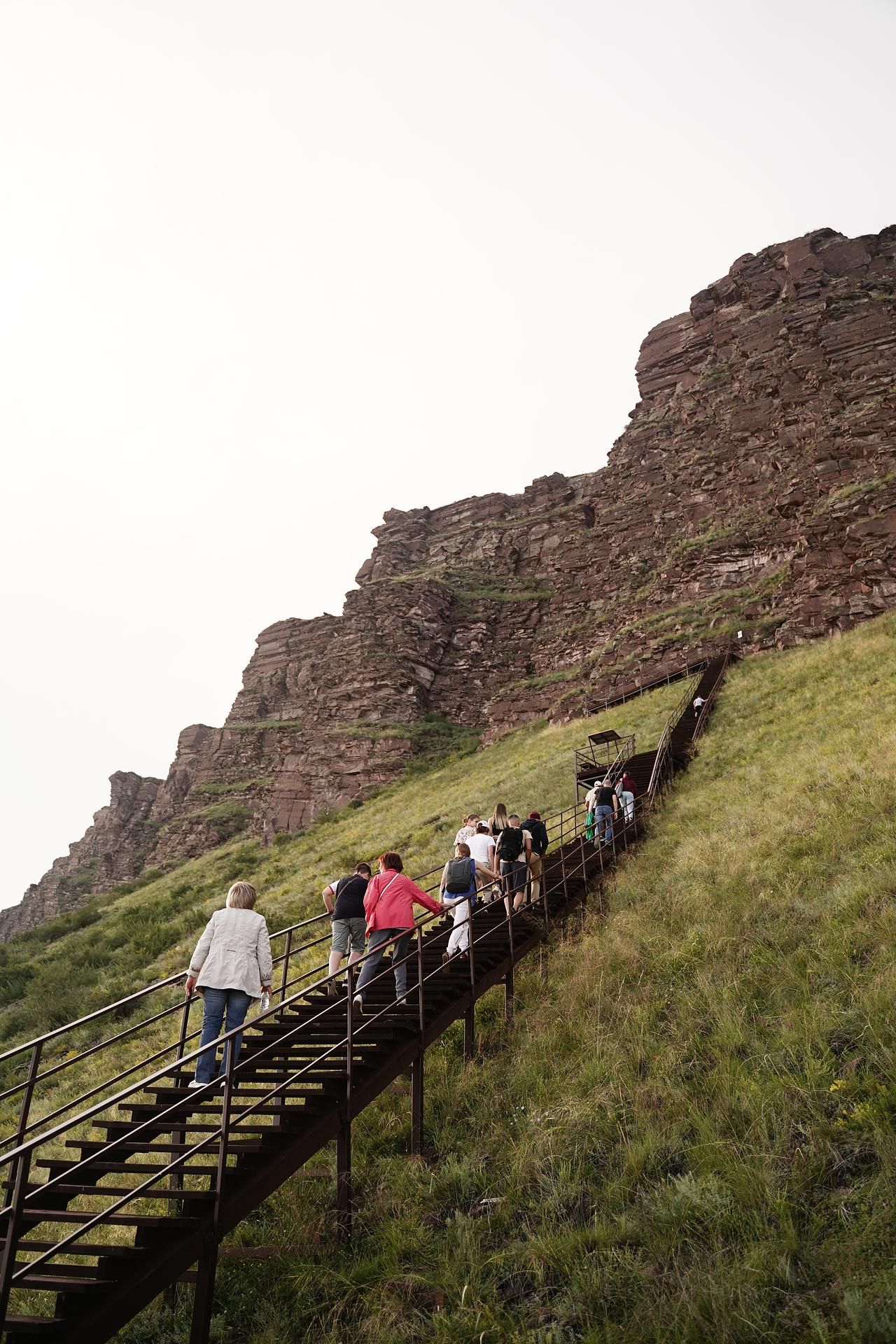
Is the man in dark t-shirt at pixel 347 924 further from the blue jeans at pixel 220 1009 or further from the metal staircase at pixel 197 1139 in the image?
the blue jeans at pixel 220 1009

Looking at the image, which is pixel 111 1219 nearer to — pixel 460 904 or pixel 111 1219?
pixel 111 1219

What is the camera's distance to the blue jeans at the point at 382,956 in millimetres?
7922

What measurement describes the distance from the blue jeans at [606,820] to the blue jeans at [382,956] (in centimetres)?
545

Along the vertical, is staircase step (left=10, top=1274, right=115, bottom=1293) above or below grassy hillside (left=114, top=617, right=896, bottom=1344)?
above

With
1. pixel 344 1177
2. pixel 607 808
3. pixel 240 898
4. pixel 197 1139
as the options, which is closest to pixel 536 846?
pixel 607 808

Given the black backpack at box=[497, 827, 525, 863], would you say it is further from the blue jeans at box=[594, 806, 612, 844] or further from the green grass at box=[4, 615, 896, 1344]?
the blue jeans at box=[594, 806, 612, 844]

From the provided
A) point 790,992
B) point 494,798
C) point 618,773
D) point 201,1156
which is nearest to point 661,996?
point 790,992

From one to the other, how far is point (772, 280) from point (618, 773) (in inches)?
1903

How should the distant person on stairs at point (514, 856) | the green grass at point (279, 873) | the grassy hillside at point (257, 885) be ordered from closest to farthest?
the distant person on stairs at point (514, 856) → the grassy hillside at point (257, 885) → the green grass at point (279, 873)

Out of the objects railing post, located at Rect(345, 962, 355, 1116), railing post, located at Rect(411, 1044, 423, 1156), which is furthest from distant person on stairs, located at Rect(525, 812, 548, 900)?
railing post, located at Rect(345, 962, 355, 1116)

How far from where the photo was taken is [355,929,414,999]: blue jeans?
7.92 meters

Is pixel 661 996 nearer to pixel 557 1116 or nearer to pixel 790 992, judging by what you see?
pixel 790 992

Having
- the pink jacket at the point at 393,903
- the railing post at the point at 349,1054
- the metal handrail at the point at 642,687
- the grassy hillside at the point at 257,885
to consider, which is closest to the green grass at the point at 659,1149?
the railing post at the point at 349,1054

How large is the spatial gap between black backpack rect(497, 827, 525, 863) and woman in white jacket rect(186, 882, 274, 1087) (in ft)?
16.1
